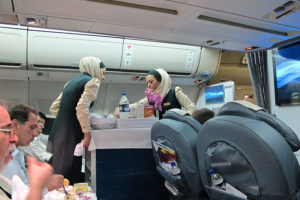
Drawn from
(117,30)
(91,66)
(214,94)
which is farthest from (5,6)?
(214,94)

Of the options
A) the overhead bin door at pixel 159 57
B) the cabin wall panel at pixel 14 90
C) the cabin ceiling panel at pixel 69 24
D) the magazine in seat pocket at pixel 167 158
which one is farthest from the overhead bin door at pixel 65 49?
the magazine in seat pocket at pixel 167 158

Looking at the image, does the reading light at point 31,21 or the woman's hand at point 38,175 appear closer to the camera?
the woman's hand at point 38,175

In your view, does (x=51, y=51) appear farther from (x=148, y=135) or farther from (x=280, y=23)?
(x=280, y=23)

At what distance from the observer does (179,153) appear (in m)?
1.67

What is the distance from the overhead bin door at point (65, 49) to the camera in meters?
3.68

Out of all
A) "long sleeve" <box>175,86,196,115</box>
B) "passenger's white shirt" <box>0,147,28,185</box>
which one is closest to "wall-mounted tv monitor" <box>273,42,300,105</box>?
"long sleeve" <box>175,86,196,115</box>

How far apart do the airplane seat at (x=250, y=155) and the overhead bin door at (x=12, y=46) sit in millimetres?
3257

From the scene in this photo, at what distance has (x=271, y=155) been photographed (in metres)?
1.08

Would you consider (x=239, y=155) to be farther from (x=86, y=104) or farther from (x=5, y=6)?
(x=86, y=104)

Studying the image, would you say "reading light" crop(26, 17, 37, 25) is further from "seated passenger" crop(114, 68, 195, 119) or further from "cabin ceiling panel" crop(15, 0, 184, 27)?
"seated passenger" crop(114, 68, 195, 119)

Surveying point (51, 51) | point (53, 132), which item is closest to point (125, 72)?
point (51, 51)

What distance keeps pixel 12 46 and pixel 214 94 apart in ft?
11.9

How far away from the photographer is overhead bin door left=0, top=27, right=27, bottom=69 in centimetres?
350

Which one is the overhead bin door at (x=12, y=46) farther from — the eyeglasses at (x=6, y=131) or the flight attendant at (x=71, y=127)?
the eyeglasses at (x=6, y=131)
